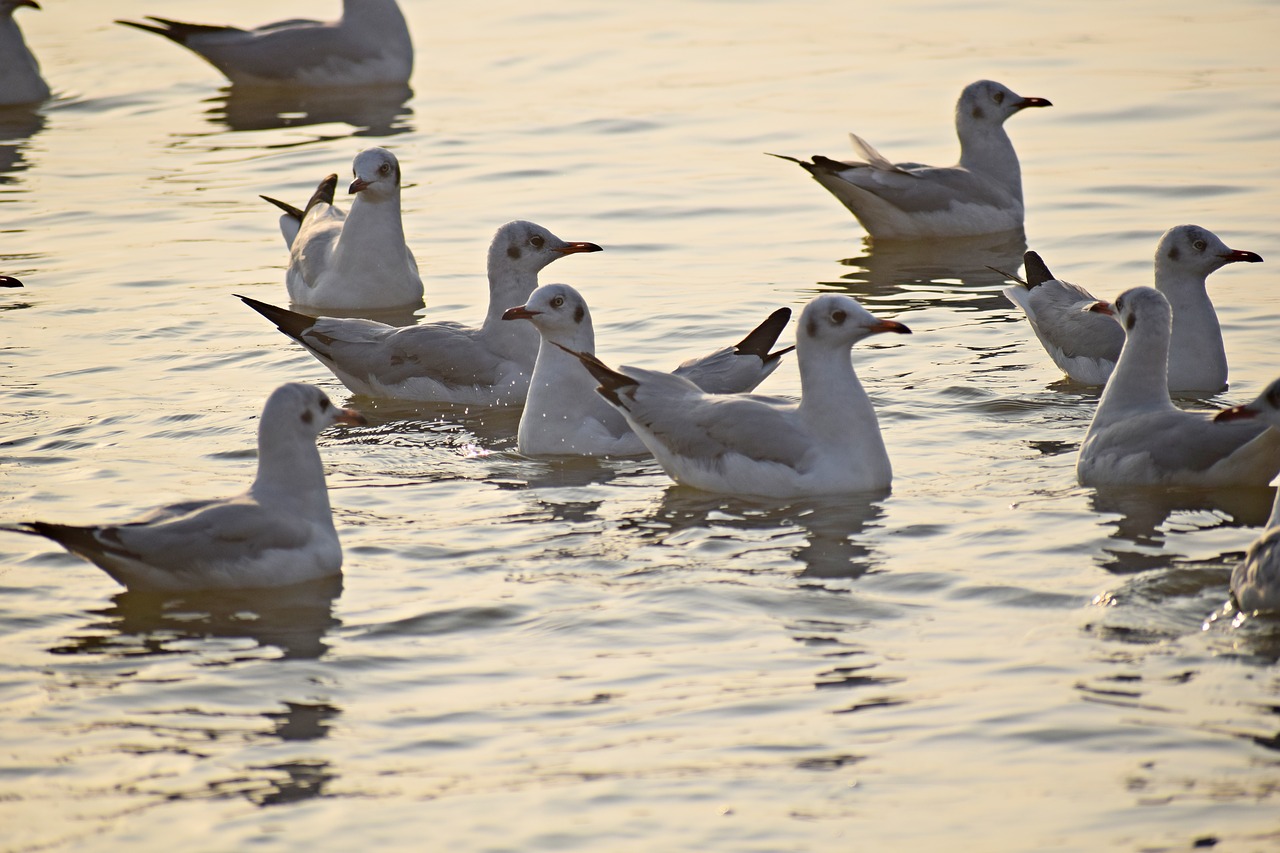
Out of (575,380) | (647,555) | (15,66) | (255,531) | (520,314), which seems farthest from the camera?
(15,66)

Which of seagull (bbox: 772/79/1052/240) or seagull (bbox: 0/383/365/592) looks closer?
seagull (bbox: 0/383/365/592)

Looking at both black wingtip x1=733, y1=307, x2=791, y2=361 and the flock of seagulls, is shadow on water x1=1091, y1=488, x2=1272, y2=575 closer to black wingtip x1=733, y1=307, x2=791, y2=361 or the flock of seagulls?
the flock of seagulls

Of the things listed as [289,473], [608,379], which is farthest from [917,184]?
[289,473]

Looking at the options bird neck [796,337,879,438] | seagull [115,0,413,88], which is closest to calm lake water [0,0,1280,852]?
bird neck [796,337,879,438]

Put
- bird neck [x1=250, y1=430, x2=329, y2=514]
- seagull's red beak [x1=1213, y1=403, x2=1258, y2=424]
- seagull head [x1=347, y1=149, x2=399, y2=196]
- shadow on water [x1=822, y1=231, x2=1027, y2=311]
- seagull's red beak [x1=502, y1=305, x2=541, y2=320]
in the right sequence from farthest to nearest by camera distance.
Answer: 1. shadow on water [x1=822, y1=231, x2=1027, y2=311]
2. seagull head [x1=347, y1=149, x2=399, y2=196]
3. seagull's red beak [x1=502, y1=305, x2=541, y2=320]
4. bird neck [x1=250, y1=430, x2=329, y2=514]
5. seagull's red beak [x1=1213, y1=403, x2=1258, y2=424]

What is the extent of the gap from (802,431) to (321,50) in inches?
514

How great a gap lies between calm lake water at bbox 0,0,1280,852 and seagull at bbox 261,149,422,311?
1.26 ft

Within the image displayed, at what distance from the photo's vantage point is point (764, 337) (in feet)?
35.7

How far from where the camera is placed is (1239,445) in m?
9.20

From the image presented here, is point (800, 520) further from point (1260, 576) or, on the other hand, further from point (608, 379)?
point (1260, 576)

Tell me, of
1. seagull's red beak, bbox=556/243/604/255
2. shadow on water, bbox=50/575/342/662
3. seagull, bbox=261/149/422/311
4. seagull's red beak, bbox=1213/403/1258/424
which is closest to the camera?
shadow on water, bbox=50/575/342/662

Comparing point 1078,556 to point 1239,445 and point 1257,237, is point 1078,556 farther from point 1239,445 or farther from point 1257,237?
point 1257,237

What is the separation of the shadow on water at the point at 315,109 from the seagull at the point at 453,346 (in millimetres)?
7337

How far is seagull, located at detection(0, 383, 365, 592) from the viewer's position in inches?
318
